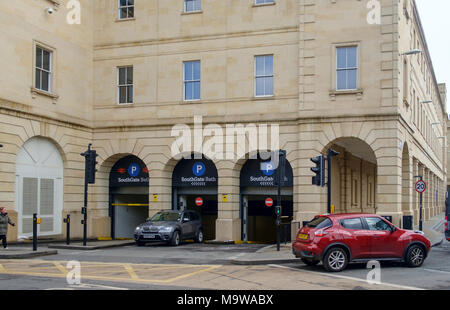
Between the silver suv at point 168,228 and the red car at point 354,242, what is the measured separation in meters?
8.63

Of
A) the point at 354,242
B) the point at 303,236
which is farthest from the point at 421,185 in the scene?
the point at 303,236

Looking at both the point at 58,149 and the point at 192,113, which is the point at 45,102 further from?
the point at 192,113

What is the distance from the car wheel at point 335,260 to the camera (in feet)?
49.8

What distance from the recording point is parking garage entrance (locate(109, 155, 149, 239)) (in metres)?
28.7

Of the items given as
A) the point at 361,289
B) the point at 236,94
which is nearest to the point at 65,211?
the point at 236,94

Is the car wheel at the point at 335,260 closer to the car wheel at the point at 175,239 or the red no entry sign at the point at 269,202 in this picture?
the car wheel at the point at 175,239

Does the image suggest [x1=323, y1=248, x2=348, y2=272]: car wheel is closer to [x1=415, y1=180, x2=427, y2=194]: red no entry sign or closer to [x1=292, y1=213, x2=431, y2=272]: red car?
[x1=292, y1=213, x2=431, y2=272]: red car

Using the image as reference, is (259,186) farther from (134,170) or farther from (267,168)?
(134,170)

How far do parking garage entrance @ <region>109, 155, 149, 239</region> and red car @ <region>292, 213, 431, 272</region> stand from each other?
13971 mm

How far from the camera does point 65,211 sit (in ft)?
86.7

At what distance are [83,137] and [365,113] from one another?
517 inches

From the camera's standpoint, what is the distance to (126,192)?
95.8 ft

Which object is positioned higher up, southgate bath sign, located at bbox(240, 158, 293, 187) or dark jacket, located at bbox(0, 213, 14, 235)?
southgate bath sign, located at bbox(240, 158, 293, 187)

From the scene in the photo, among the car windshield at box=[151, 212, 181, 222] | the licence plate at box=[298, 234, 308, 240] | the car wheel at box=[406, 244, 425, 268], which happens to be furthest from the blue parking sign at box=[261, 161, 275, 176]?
the car wheel at box=[406, 244, 425, 268]
